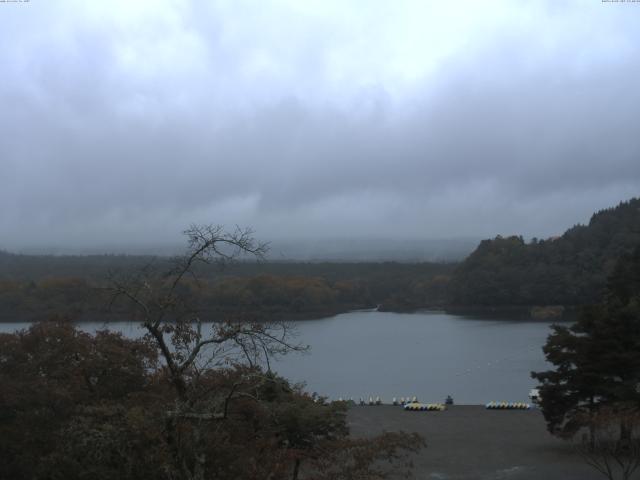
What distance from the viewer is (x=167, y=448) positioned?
14.2ft

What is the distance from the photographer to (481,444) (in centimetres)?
1379

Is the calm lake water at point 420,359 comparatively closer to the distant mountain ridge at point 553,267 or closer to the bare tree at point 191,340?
the distant mountain ridge at point 553,267

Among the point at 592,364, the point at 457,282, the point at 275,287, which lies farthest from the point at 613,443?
the point at 457,282

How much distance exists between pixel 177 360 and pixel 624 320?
9.98m

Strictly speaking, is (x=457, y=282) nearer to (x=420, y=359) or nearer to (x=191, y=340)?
(x=420, y=359)

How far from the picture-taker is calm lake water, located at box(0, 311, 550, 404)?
80.5ft

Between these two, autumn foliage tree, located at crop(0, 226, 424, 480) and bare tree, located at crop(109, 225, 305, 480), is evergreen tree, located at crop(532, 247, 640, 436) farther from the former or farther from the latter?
bare tree, located at crop(109, 225, 305, 480)

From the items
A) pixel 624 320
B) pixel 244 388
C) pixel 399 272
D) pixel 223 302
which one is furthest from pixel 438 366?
pixel 399 272

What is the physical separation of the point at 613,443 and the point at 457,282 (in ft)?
159

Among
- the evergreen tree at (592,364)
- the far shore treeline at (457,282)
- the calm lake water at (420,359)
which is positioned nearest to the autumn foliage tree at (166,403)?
the evergreen tree at (592,364)

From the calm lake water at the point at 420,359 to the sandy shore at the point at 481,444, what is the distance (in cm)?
312

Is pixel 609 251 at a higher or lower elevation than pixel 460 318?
higher

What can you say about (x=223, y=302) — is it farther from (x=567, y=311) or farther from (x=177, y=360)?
(x=177, y=360)

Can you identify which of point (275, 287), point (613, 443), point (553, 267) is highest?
point (553, 267)
